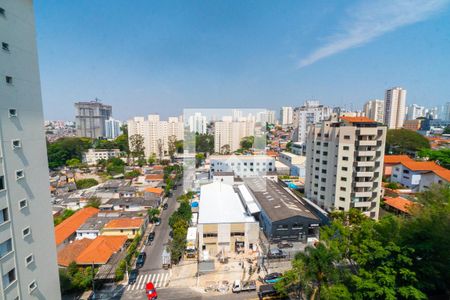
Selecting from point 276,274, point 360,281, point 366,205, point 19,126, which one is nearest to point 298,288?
point 276,274

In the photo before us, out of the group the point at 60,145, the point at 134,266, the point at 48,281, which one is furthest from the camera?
the point at 60,145

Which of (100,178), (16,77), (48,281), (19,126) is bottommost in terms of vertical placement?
(100,178)

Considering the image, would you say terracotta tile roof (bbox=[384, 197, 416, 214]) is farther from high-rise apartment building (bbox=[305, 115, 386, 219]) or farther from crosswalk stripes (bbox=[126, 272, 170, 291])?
crosswalk stripes (bbox=[126, 272, 170, 291])

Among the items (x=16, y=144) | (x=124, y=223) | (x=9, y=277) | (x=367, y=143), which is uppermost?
(x=16, y=144)

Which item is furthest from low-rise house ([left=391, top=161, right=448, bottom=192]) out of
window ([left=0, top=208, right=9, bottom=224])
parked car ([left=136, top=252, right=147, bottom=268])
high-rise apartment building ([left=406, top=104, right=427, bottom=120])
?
high-rise apartment building ([left=406, top=104, right=427, bottom=120])

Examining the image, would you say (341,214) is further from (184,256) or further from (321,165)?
(184,256)

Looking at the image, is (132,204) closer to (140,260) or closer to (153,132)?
(140,260)

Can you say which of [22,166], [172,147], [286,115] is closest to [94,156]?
[172,147]
